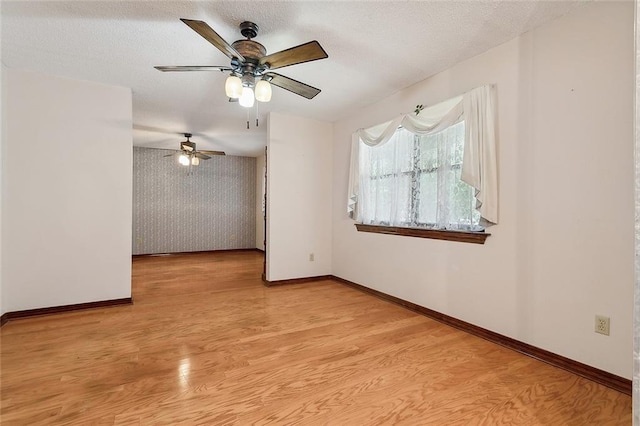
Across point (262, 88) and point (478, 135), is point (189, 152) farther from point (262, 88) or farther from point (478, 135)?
point (478, 135)

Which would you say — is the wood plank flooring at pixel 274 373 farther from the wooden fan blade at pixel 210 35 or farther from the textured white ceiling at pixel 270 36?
the textured white ceiling at pixel 270 36

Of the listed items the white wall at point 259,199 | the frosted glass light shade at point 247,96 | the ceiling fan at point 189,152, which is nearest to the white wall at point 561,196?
the frosted glass light shade at point 247,96

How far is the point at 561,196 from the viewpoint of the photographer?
2098 millimetres

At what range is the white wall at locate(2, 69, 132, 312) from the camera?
115 inches

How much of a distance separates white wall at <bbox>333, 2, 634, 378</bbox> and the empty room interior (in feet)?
0.04

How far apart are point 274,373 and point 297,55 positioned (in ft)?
7.13

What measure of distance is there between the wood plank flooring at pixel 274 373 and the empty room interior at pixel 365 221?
0.02 meters

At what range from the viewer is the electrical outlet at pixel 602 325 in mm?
1879

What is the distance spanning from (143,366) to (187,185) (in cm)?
576

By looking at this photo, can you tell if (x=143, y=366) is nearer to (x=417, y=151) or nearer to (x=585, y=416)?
(x=585, y=416)

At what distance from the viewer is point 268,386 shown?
5.98 ft

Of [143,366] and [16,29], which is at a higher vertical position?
[16,29]

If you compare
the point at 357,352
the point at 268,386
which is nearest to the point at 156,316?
the point at 268,386

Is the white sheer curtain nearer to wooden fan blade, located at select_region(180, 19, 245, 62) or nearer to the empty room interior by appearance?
the empty room interior
